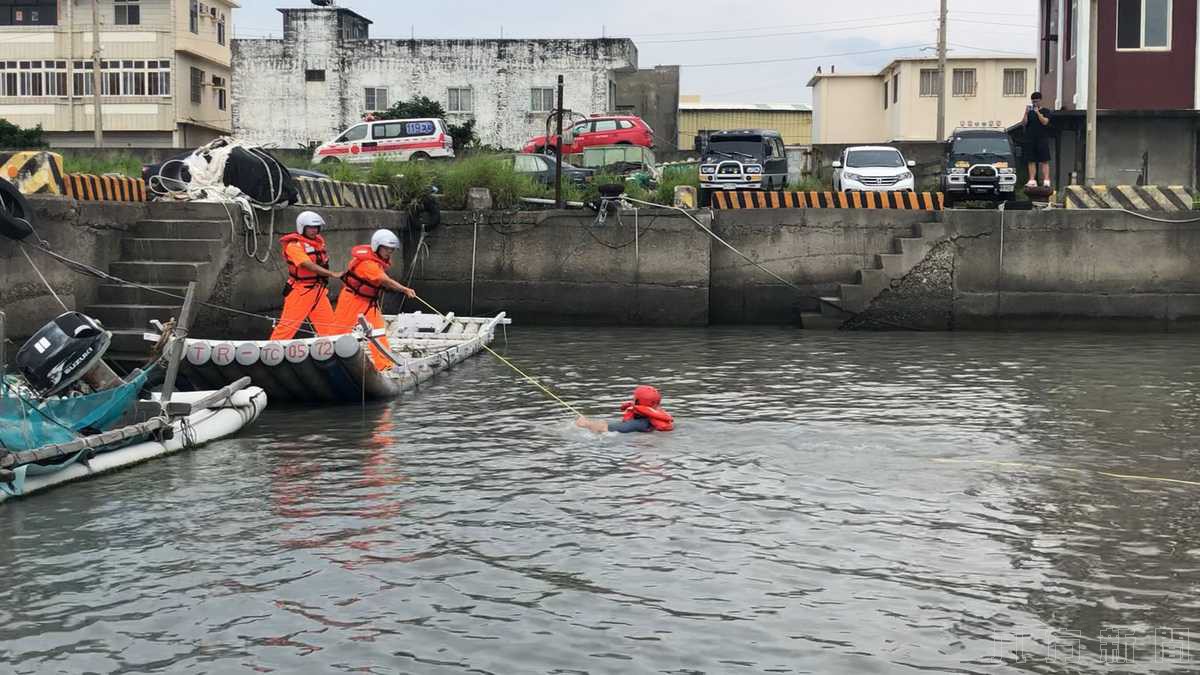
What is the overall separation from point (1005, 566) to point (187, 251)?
1106cm

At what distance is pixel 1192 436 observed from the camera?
12352 millimetres

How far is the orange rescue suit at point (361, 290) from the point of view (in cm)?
1459

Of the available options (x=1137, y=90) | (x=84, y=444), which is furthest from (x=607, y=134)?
(x=84, y=444)

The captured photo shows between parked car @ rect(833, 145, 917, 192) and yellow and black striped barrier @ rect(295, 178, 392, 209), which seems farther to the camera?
parked car @ rect(833, 145, 917, 192)

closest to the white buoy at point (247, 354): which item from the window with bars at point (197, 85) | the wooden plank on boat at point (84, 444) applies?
the wooden plank on boat at point (84, 444)

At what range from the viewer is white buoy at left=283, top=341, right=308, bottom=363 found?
13.3 meters

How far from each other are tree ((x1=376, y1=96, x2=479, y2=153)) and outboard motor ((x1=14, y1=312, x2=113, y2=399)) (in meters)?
35.6

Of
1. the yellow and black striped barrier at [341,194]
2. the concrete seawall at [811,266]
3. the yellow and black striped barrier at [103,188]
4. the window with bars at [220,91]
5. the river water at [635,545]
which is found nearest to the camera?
the river water at [635,545]

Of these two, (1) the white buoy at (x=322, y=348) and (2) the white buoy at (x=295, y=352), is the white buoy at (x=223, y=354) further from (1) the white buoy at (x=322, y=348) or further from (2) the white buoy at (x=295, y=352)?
(1) the white buoy at (x=322, y=348)

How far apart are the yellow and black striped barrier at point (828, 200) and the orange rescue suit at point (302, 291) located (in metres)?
10.2

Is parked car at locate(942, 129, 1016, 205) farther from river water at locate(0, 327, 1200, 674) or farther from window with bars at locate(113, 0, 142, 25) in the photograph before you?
window with bars at locate(113, 0, 142, 25)

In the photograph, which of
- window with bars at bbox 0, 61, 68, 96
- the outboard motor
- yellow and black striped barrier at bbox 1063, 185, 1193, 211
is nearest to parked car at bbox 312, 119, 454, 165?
yellow and black striped barrier at bbox 1063, 185, 1193, 211

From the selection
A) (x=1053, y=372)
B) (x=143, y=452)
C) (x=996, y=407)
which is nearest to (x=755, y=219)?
(x=1053, y=372)

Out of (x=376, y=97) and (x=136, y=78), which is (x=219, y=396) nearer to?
(x=136, y=78)
